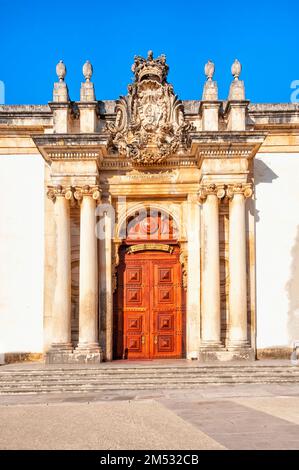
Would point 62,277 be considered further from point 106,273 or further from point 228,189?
point 228,189

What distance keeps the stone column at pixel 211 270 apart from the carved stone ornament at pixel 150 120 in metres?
1.48

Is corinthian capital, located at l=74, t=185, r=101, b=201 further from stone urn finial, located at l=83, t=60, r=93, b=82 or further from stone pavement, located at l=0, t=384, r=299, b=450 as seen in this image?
stone pavement, located at l=0, t=384, r=299, b=450

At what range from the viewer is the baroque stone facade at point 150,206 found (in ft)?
51.6

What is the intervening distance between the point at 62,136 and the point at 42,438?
906 cm

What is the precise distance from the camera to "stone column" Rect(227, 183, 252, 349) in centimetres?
1565

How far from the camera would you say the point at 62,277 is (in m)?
15.7

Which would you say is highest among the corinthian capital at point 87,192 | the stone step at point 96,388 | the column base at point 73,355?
the corinthian capital at point 87,192

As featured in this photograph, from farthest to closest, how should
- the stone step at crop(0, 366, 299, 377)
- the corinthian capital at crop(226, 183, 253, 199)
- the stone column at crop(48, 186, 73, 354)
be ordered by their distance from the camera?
the corinthian capital at crop(226, 183, 253, 199)
the stone column at crop(48, 186, 73, 354)
the stone step at crop(0, 366, 299, 377)

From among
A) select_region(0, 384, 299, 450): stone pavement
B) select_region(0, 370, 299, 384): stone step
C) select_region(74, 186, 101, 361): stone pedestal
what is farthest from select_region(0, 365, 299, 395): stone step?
select_region(74, 186, 101, 361): stone pedestal

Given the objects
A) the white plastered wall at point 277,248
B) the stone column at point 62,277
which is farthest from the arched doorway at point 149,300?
the white plastered wall at point 277,248

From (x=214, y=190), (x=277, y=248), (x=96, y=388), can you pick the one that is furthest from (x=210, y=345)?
(x=214, y=190)

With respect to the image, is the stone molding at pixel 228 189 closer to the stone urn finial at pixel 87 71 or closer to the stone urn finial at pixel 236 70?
the stone urn finial at pixel 236 70

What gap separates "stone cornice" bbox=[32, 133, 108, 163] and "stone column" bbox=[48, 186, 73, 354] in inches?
34.4
